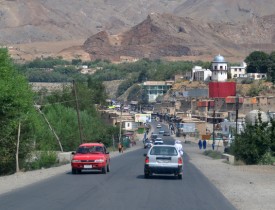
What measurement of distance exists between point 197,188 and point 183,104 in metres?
133

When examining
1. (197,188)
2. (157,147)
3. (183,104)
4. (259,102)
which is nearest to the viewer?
(197,188)

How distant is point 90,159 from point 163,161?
13.1 ft

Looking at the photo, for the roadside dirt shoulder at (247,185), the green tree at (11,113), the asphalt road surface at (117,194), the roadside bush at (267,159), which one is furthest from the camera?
the roadside bush at (267,159)

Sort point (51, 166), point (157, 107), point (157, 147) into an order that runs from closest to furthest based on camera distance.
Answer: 1. point (157, 147)
2. point (51, 166)
3. point (157, 107)

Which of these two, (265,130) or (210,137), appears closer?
(265,130)

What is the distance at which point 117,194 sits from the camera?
87.4 feet

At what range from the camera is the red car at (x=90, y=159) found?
3662 centimetres

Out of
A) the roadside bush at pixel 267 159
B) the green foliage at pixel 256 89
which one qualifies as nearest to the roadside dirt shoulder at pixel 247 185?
the roadside bush at pixel 267 159

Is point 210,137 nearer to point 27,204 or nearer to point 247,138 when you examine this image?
point 247,138

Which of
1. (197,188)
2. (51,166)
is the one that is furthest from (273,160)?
(197,188)

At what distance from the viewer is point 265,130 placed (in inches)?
1973

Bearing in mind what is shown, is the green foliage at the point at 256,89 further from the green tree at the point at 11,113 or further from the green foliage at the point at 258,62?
the green tree at the point at 11,113

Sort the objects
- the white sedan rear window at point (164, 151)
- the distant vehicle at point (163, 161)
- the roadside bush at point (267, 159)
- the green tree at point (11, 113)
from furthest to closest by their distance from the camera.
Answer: the roadside bush at point (267, 159), the green tree at point (11, 113), the white sedan rear window at point (164, 151), the distant vehicle at point (163, 161)

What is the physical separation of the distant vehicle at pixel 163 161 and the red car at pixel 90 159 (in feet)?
10.6
